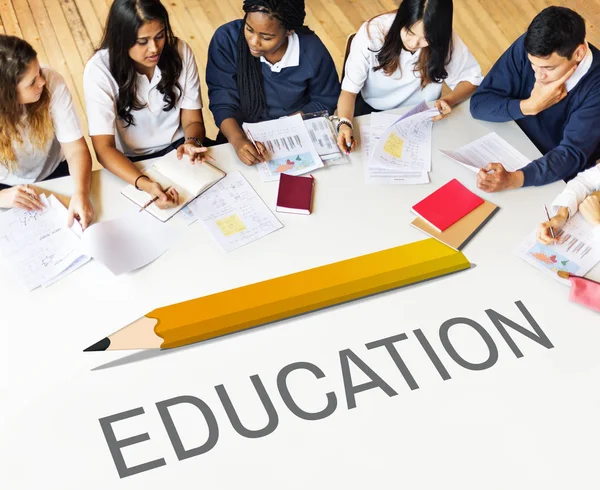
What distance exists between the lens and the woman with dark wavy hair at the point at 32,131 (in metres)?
1.71

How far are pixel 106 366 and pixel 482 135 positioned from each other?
1405 millimetres

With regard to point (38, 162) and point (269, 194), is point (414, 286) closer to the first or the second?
point (269, 194)

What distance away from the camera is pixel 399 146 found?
205cm

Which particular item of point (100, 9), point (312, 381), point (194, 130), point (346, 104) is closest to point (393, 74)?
point (346, 104)

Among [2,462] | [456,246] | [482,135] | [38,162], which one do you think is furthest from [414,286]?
[38,162]

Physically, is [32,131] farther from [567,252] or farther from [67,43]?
[67,43]

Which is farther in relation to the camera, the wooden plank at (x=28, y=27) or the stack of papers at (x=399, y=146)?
the wooden plank at (x=28, y=27)

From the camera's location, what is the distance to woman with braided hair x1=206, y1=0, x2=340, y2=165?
2.03 meters

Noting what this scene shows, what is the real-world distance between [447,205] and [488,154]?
297 millimetres

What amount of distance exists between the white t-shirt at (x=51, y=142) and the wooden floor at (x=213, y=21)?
1333 mm

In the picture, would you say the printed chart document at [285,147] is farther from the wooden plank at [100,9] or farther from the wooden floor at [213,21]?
the wooden plank at [100,9]

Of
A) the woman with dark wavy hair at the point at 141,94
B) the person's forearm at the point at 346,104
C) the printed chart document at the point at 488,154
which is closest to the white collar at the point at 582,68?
the printed chart document at the point at 488,154

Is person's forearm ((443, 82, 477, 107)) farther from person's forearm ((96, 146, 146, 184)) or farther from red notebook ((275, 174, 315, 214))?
person's forearm ((96, 146, 146, 184))

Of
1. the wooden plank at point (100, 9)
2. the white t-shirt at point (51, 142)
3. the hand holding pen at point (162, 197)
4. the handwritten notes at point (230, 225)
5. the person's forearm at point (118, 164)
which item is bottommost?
the handwritten notes at point (230, 225)
